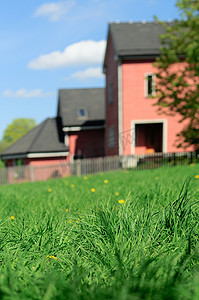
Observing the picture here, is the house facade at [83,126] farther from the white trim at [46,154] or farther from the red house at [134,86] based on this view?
the red house at [134,86]

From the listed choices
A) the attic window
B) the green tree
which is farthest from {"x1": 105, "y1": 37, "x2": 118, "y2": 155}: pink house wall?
the green tree

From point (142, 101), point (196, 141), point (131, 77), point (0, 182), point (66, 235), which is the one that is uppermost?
point (131, 77)

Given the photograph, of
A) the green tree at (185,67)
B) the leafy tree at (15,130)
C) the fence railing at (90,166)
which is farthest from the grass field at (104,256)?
the leafy tree at (15,130)

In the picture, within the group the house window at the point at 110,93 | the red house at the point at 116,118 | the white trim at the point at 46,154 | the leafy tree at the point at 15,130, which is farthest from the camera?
the leafy tree at the point at 15,130

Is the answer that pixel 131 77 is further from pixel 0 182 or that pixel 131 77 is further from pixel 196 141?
pixel 0 182

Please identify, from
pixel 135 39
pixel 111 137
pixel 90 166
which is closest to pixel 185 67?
pixel 135 39

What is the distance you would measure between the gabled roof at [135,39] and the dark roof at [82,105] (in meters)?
7.14

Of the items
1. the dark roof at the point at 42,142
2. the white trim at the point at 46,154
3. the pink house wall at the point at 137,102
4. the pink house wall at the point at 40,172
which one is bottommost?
the pink house wall at the point at 40,172

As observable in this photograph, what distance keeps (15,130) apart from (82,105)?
48.5m

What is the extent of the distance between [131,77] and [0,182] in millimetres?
11368

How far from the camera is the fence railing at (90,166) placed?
15047 mm

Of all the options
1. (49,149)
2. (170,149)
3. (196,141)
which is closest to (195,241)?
(196,141)

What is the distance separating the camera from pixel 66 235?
8.20ft

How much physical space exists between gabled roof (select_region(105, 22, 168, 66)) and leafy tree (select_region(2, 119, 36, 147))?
54.0 m
